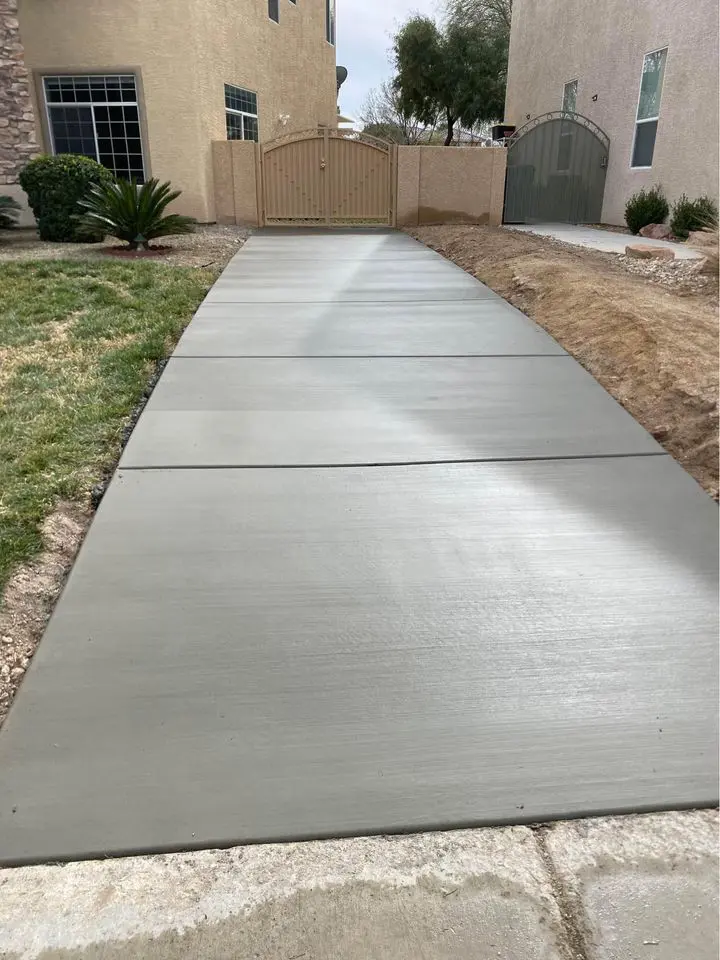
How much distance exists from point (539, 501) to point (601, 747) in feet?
5.78

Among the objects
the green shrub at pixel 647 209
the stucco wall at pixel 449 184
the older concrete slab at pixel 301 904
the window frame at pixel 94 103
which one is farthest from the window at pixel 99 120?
the older concrete slab at pixel 301 904

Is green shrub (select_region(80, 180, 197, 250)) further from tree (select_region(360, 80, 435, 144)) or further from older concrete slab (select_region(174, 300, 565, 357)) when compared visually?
tree (select_region(360, 80, 435, 144))

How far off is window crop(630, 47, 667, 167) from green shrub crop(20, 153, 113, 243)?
11.8 meters

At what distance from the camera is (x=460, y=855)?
208 centimetres

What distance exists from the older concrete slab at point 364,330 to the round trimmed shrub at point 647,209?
354 inches

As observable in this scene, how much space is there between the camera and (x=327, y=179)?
57.4 ft

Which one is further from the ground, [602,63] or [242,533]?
[602,63]

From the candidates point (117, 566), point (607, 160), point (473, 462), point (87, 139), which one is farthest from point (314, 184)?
point (117, 566)

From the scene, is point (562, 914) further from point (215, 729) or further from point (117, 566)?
point (117, 566)

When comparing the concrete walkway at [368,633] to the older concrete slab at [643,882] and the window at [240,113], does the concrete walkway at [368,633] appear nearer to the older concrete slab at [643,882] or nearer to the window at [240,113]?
the older concrete slab at [643,882]

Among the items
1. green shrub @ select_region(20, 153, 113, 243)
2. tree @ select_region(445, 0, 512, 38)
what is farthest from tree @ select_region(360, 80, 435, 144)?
green shrub @ select_region(20, 153, 113, 243)

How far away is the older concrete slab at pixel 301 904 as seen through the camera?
1827 mm

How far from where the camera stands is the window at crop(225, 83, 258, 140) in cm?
1747

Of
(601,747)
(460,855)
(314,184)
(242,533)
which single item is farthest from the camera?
(314,184)
